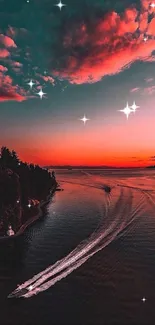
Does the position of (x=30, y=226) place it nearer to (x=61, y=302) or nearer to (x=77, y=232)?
(x=77, y=232)

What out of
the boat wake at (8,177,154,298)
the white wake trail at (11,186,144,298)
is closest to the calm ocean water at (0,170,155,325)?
the white wake trail at (11,186,144,298)

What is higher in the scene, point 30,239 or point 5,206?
point 5,206

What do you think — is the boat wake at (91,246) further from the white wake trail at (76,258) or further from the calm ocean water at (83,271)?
the calm ocean water at (83,271)

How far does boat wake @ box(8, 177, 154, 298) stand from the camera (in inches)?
1662

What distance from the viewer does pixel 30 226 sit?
82.2 meters

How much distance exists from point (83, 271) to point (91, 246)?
1328 centimetres

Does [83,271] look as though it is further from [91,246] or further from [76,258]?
[91,246]

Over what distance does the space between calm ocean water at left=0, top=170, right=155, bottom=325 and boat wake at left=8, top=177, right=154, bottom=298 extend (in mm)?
158

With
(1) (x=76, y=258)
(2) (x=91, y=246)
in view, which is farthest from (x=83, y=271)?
(2) (x=91, y=246)

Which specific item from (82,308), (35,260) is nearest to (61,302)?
(82,308)

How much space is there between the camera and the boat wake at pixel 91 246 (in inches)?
1662

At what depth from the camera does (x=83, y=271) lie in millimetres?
47281

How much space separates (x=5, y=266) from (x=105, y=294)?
66.0 feet

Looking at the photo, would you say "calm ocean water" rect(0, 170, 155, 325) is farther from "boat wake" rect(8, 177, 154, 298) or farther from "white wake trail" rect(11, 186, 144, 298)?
"boat wake" rect(8, 177, 154, 298)
